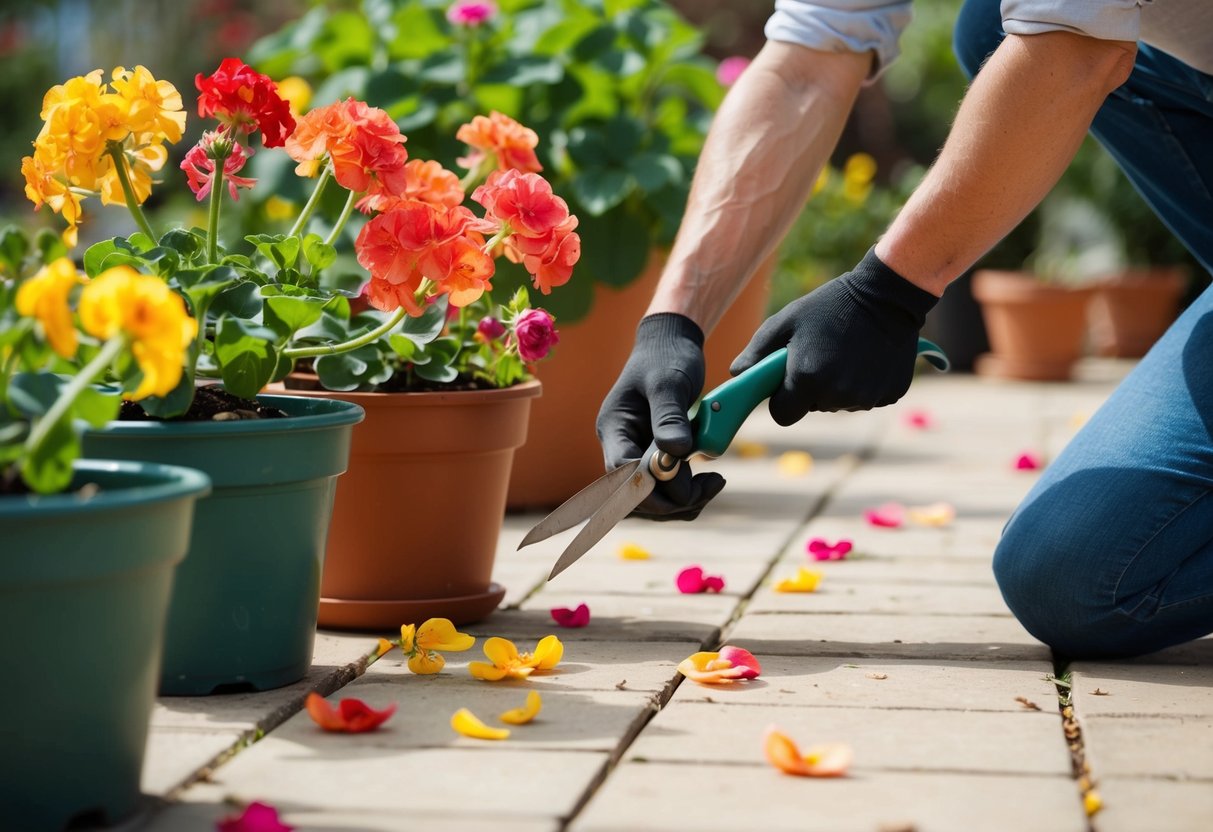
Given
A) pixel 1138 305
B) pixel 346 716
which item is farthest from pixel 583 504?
pixel 1138 305

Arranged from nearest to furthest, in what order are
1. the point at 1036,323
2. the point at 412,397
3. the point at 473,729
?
the point at 473,729
the point at 412,397
the point at 1036,323

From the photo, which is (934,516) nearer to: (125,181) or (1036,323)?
(125,181)

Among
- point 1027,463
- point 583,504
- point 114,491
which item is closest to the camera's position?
point 114,491

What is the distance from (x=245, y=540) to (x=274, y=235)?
1.30 feet

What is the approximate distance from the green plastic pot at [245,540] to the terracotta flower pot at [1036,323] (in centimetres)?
425

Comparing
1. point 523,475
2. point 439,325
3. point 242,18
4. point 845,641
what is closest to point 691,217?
point 439,325

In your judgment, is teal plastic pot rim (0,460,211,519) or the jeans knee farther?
the jeans knee

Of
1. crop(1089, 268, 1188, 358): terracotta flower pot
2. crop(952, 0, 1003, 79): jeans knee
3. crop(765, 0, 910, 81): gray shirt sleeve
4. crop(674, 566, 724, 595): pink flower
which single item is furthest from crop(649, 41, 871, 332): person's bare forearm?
crop(1089, 268, 1188, 358): terracotta flower pot

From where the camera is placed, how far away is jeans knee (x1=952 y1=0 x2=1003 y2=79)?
2354 millimetres

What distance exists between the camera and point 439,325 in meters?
1.95

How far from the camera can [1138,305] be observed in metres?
6.29

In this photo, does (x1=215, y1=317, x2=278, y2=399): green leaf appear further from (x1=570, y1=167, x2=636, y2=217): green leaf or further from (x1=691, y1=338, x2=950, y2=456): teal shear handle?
(x1=570, y1=167, x2=636, y2=217): green leaf

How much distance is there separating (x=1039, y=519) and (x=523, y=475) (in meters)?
1.27

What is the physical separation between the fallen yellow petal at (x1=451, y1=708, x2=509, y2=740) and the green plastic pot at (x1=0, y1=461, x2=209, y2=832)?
1.14ft
